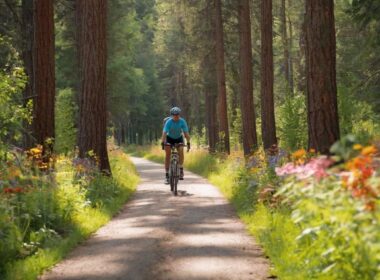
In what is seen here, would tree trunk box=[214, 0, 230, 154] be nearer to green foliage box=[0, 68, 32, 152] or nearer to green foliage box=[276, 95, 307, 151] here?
green foliage box=[276, 95, 307, 151]

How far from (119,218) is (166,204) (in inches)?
81.7

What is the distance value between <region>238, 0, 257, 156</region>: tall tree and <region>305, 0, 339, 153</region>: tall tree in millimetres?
11396

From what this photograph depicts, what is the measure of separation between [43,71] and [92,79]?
171 cm

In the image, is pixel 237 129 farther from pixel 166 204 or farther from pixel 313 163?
pixel 313 163

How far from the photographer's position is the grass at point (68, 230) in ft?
21.7

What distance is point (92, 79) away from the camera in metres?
15.4

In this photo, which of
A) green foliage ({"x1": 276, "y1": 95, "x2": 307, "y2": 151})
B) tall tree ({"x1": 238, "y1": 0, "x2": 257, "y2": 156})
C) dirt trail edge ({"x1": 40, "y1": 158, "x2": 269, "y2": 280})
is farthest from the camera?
tall tree ({"x1": 238, "y1": 0, "x2": 257, "y2": 156})

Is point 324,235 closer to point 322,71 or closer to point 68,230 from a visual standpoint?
point 68,230

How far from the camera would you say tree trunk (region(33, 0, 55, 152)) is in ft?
45.0

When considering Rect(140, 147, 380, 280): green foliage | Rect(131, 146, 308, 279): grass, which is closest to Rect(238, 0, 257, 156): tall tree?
Rect(131, 146, 308, 279): grass

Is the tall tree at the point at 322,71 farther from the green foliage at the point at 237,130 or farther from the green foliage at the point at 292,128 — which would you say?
the green foliage at the point at 237,130

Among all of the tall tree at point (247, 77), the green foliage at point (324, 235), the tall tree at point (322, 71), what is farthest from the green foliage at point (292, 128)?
the green foliage at point (324, 235)

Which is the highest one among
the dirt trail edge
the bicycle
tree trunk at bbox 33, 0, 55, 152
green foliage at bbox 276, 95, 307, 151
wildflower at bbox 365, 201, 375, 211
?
tree trunk at bbox 33, 0, 55, 152

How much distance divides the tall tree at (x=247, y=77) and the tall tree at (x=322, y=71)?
37.4 ft
